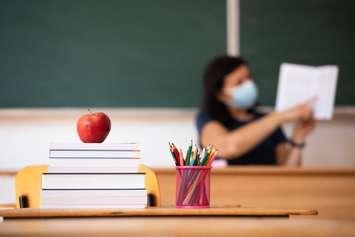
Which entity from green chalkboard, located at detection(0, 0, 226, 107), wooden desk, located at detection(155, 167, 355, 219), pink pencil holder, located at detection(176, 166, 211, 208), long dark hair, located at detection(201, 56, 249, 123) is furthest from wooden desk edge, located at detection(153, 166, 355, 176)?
pink pencil holder, located at detection(176, 166, 211, 208)

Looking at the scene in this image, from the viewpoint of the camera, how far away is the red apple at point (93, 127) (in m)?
1.55

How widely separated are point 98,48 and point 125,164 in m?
2.60

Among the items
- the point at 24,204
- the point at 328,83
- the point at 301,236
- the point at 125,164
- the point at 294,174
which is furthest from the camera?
the point at 328,83

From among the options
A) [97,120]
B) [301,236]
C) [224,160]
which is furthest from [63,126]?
[301,236]

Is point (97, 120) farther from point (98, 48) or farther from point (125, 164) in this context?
point (98, 48)

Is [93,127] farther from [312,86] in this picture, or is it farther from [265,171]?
[312,86]

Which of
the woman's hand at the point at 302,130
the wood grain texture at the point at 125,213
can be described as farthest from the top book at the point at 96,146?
the woman's hand at the point at 302,130

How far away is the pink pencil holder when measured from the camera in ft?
5.02

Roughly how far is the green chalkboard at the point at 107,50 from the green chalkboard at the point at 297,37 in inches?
7.0

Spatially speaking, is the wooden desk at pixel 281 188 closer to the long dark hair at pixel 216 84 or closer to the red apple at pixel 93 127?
the long dark hair at pixel 216 84

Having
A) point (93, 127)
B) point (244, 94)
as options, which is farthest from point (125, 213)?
point (244, 94)

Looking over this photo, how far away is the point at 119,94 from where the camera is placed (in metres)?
4.01

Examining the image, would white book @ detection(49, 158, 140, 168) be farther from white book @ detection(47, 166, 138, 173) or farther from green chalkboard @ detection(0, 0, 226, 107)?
green chalkboard @ detection(0, 0, 226, 107)

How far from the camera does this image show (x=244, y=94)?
3.58m
